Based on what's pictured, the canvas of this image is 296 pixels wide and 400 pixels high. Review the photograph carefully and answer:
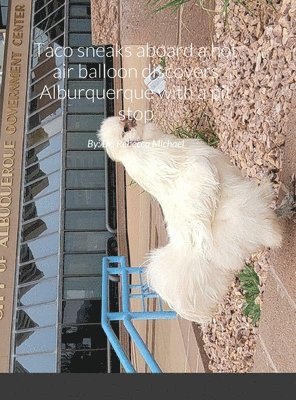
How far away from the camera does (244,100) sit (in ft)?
8.07

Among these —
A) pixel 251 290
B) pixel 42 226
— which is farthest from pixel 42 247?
pixel 251 290

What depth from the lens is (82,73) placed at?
472cm

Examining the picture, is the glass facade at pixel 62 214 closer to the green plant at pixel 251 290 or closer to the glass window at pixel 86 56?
the glass window at pixel 86 56

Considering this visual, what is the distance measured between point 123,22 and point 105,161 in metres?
2.36

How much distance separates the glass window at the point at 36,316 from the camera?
4.79m

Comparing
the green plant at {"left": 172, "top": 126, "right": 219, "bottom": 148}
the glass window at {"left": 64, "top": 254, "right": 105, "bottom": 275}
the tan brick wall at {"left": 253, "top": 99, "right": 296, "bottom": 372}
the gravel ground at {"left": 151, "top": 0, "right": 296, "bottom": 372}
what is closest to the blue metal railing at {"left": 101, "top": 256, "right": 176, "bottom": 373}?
the gravel ground at {"left": 151, "top": 0, "right": 296, "bottom": 372}

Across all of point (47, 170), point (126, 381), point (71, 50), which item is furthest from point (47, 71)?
point (126, 381)

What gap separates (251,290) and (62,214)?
9.48 feet

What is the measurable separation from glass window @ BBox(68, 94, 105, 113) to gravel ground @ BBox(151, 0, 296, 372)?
2.07 metres

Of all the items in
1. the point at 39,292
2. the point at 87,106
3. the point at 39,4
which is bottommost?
the point at 39,292

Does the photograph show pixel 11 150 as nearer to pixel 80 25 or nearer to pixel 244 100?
pixel 80 25

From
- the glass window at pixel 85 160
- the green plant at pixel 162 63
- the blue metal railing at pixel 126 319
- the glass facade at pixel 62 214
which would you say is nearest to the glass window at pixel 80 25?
the glass facade at pixel 62 214

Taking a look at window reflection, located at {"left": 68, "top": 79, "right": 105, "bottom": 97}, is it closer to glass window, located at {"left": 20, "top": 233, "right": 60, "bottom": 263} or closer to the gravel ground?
glass window, located at {"left": 20, "top": 233, "right": 60, "bottom": 263}

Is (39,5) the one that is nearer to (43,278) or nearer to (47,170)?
(47,170)
